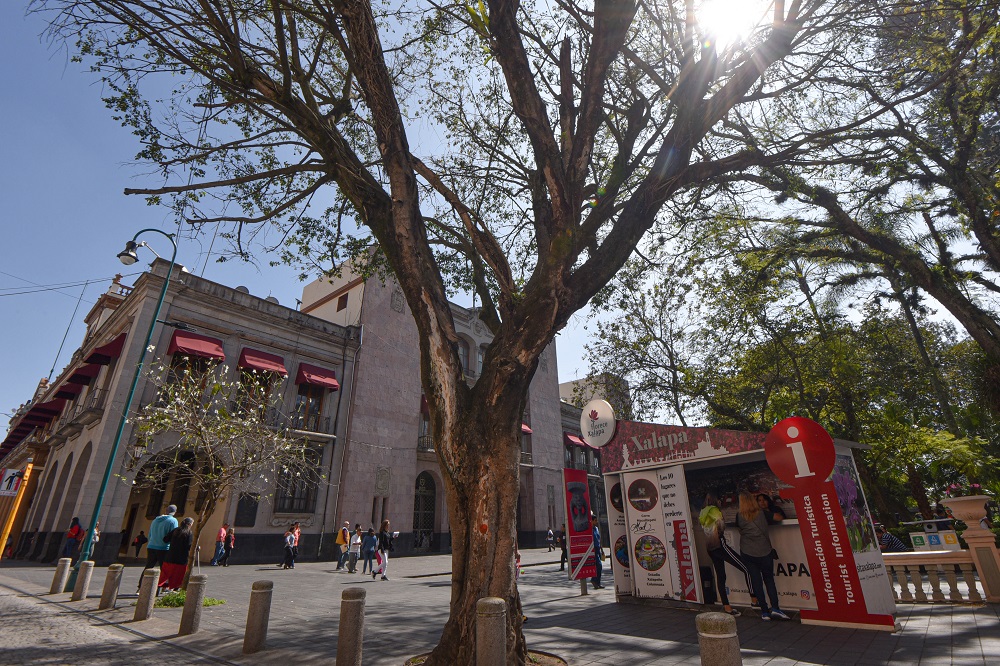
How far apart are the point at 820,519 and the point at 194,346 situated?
65.2 feet

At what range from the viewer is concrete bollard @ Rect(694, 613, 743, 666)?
3.28 metres

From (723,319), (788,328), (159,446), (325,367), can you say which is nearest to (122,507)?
(159,446)

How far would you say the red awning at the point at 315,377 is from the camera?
21844mm

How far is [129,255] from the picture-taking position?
11977 mm

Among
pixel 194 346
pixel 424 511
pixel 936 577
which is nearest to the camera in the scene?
pixel 936 577

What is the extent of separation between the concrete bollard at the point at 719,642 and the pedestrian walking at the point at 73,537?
20092mm

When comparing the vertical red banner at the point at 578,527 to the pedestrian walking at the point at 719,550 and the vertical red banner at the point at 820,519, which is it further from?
the vertical red banner at the point at 820,519

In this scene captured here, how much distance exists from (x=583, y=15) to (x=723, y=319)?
13.1m

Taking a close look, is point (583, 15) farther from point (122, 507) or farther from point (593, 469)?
point (593, 469)

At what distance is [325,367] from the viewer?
76.9ft

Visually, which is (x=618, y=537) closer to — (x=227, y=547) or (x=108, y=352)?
(x=227, y=547)

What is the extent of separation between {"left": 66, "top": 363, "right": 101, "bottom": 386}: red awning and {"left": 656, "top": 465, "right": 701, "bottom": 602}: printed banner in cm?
2251

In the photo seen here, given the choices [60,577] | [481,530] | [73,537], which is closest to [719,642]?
[481,530]

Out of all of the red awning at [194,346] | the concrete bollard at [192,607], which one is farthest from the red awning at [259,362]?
the concrete bollard at [192,607]
